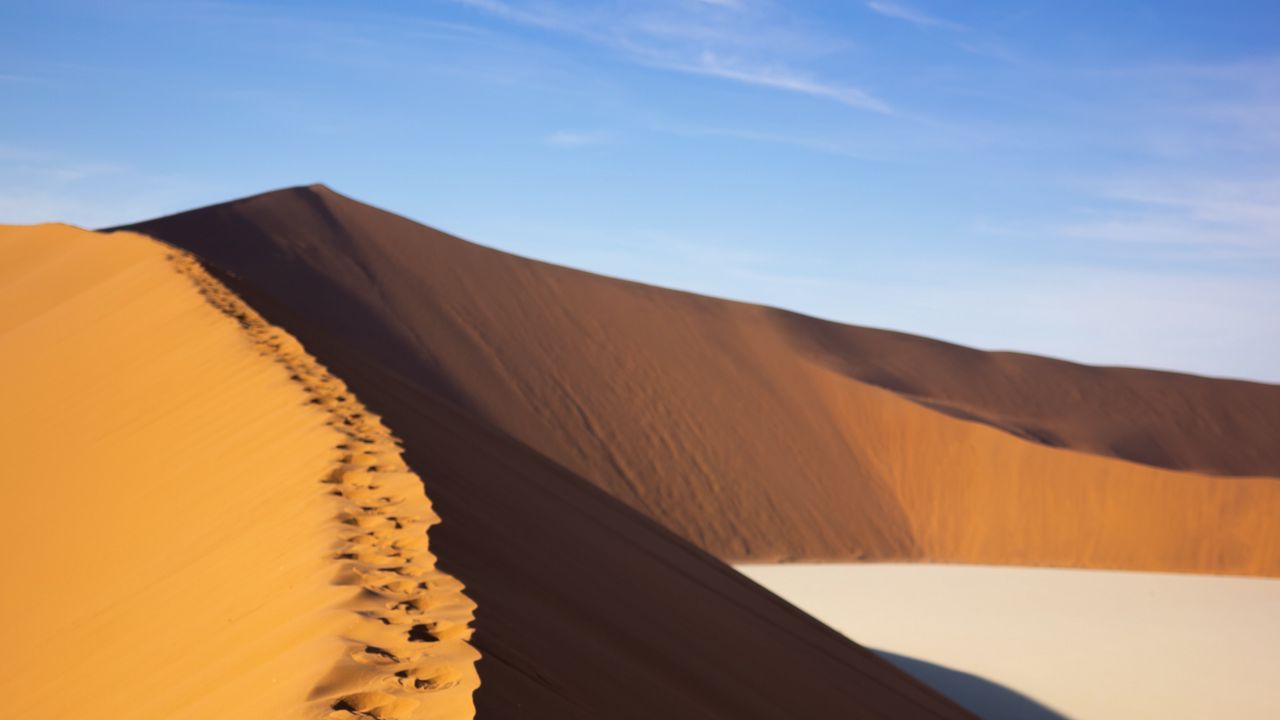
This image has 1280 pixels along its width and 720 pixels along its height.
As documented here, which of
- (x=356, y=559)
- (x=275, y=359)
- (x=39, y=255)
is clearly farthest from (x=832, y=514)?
(x=356, y=559)

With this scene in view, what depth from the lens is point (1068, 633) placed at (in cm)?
1717

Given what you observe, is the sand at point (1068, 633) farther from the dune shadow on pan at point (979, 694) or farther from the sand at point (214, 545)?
the sand at point (214, 545)

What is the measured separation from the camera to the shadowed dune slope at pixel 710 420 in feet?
90.1

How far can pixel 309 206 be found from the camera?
110 ft

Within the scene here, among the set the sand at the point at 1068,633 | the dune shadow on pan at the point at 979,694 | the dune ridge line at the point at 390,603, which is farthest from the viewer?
the sand at the point at 1068,633

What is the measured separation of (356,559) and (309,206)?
30.6m

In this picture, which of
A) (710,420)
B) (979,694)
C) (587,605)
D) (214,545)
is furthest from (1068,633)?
(710,420)

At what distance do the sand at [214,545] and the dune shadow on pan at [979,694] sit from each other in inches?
336

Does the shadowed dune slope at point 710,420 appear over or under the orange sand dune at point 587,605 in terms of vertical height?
over

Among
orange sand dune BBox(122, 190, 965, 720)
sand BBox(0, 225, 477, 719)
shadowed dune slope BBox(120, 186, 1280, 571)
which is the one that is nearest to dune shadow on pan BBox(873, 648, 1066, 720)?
orange sand dune BBox(122, 190, 965, 720)

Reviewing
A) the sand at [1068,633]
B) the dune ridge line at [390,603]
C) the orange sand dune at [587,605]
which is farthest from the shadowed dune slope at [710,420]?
the dune ridge line at [390,603]

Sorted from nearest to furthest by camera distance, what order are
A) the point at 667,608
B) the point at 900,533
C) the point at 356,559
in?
the point at 356,559 < the point at 667,608 < the point at 900,533

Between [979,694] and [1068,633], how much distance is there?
4.05m

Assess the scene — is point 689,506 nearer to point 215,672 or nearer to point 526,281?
point 526,281
